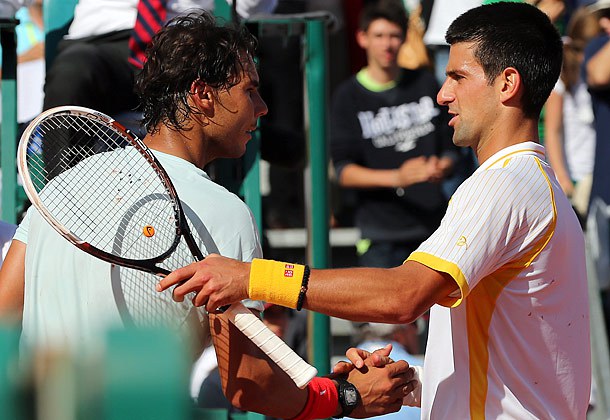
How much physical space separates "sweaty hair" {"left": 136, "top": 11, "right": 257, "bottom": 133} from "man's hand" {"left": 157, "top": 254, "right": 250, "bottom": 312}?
55cm

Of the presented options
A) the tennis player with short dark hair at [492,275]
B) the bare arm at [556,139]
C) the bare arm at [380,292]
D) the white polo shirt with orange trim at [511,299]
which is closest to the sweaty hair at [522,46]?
the tennis player with short dark hair at [492,275]

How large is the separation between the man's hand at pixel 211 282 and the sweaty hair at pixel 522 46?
0.99 metres

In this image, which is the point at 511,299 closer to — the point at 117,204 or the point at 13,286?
the point at 117,204

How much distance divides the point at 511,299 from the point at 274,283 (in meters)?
0.67

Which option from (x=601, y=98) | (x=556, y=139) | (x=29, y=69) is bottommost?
(x=556, y=139)

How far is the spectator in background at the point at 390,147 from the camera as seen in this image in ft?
21.6

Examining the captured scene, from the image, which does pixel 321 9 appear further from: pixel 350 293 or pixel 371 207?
pixel 350 293

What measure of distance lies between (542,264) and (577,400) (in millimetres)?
417

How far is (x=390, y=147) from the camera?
674 centimetres

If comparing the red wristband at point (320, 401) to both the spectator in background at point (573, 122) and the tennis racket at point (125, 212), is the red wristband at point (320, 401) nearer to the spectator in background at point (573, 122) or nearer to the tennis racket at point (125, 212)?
the tennis racket at point (125, 212)

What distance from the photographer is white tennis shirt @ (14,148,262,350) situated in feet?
9.97

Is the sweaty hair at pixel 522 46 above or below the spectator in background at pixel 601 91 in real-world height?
above

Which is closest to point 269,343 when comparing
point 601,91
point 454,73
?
point 454,73

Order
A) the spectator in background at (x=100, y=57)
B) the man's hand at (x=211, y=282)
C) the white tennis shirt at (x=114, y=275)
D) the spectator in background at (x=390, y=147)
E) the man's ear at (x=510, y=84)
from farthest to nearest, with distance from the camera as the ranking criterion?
the spectator in background at (x=390, y=147)
the spectator in background at (x=100, y=57)
the man's ear at (x=510, y=84)
the white tennis shirt at (x=114, y=275)
the man's hand at (x=211, y=282)
